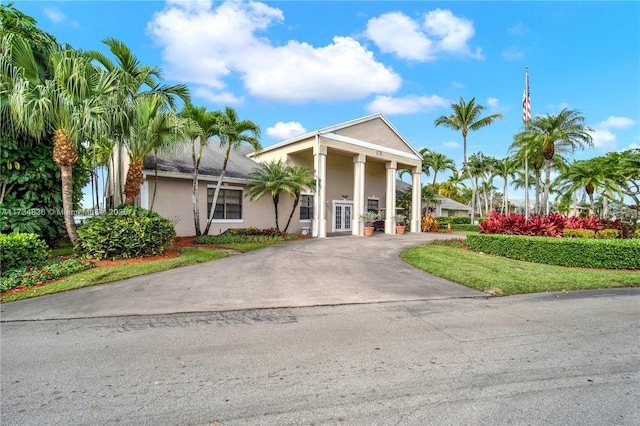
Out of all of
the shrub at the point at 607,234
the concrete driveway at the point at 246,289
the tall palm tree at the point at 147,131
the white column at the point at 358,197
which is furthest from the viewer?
the white column at the point at 358,197

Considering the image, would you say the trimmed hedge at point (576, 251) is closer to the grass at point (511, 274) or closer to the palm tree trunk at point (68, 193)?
the grass at point (511, 274)

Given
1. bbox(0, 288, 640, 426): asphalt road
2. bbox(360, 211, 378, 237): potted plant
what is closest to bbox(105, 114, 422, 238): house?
bbox(360, 211, 378, 237): potted plant

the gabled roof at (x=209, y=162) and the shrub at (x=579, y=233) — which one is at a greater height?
the gabled roof at (x=209, y=162)

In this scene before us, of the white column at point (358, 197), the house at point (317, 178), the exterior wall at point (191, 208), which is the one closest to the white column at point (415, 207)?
the house at point (317, 178)

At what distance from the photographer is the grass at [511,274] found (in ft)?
24.8

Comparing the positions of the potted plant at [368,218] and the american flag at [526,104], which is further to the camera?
the potted plant at [368,218]

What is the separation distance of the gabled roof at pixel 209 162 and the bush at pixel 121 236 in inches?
132

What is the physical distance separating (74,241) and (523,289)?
497 inches

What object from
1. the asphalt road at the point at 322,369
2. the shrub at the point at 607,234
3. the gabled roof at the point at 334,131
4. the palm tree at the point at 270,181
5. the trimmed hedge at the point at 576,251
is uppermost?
the gabled roof at the point at 334,131

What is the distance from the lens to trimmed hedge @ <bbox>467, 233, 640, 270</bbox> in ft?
32.6

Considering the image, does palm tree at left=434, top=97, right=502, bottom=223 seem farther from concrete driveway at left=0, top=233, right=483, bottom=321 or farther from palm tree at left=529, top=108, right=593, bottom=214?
concrete driveway at left=0, top=233, right=483, bottom=321

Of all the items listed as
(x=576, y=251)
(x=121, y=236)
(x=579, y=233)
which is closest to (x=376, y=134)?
(x=579, y=233)

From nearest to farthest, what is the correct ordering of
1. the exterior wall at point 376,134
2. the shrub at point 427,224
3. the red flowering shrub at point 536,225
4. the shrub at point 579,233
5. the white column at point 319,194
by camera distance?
the shrub at point 579,233 → the red flowering shrub at point 536,225 → the white column at point 319,194 → the exterior wall at point 376,134 → the shrub at point 427,224

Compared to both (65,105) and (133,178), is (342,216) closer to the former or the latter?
(133,178)
